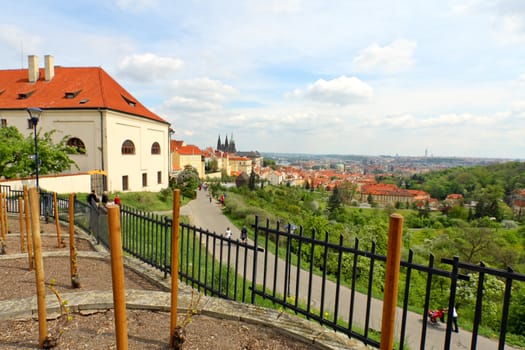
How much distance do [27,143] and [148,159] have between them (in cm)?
1259

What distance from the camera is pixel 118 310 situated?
6.97ft

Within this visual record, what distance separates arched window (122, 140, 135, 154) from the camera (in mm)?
27280

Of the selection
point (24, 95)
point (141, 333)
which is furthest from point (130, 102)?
point (141, 333)

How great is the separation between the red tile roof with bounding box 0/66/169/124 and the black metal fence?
1501 cm

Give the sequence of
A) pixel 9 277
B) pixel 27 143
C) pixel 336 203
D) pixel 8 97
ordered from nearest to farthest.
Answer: pixel 9 277
pixel 27 143
pixel 8 97
pixel 336 203

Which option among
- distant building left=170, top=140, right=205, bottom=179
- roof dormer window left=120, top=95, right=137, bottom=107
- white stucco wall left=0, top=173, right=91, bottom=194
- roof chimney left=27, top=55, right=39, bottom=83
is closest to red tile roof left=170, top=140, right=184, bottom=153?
distant building left=170, top=140, right=205, bottom=179

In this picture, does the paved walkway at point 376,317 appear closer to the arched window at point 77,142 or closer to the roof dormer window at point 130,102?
the arched window at point 77,142

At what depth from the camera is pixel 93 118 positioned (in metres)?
24.9

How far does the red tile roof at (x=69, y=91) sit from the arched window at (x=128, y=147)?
106 inches

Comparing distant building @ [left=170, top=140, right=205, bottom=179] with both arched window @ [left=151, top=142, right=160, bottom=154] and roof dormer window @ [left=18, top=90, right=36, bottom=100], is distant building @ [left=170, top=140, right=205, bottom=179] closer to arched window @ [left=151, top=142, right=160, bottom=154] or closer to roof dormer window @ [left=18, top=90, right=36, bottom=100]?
arched window @ [left=151, top=142, right=160, bottom=154]

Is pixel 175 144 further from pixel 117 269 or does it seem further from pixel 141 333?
pixel 117 269

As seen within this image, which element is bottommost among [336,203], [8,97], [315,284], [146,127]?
[336,203]

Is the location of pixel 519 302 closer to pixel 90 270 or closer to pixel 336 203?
pixel 90 270

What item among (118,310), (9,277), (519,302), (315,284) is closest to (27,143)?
(9,277)
